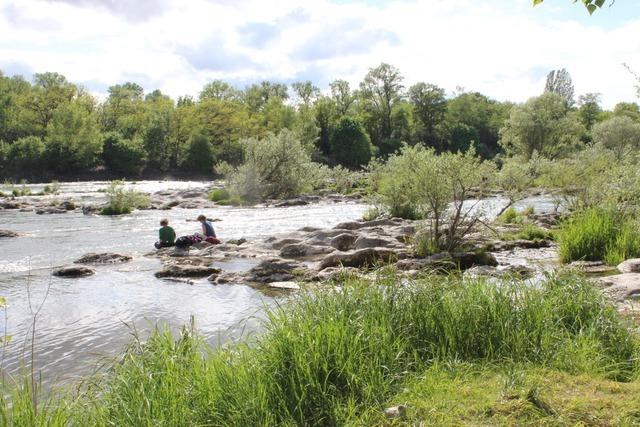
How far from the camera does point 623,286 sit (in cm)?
1129

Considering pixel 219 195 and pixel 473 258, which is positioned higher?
pixel 219 195

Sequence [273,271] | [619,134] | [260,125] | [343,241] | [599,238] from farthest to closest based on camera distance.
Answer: [260,125], [619,134], [343,241], [273,271], [599,238]

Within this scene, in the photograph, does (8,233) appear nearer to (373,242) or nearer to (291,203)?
(373,242)

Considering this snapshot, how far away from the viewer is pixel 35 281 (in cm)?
1711

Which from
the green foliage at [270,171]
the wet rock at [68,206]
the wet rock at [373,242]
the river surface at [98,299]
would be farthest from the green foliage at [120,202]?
the wet rock at [373,242]

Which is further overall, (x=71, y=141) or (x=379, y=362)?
(x=71, y=141)

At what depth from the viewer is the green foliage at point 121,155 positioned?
81688 millimetres

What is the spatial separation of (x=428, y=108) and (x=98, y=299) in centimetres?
10746

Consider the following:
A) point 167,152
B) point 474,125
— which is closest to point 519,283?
point 167,152

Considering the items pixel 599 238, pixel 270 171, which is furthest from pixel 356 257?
pixel 270 171

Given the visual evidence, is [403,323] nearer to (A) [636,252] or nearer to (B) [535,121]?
(A) [636,252]

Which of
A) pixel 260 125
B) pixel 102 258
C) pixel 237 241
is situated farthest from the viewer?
pixel 260 125

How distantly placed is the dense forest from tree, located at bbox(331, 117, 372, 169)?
163 millimetres

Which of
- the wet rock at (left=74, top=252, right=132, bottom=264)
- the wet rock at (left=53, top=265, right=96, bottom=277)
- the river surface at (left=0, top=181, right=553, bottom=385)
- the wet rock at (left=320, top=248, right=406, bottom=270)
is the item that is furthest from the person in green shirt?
the wet rock at (left=320, top=248, right=406, bottom=270)
